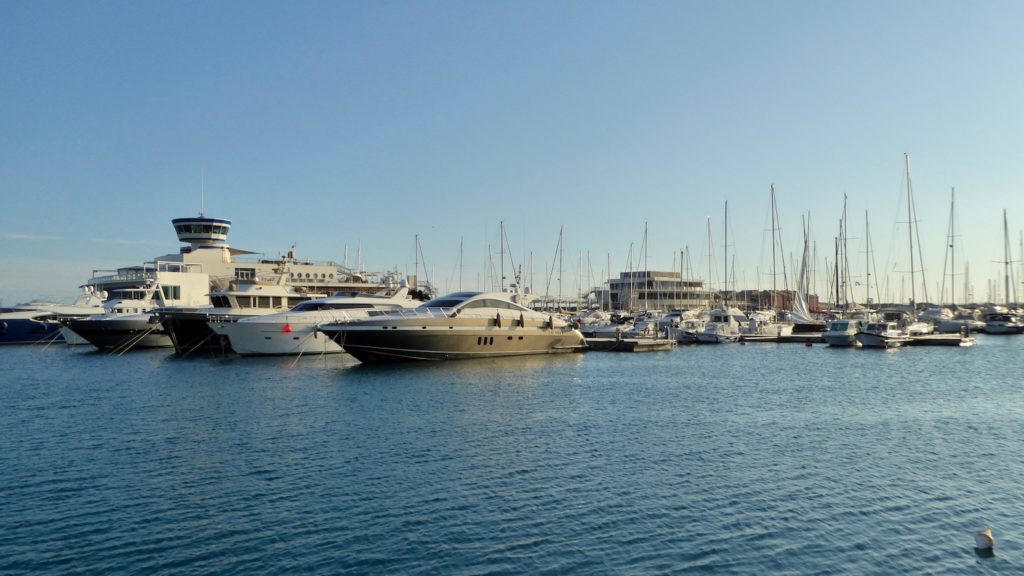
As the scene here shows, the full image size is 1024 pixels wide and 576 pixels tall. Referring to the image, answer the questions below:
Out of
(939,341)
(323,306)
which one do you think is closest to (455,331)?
(323,306)

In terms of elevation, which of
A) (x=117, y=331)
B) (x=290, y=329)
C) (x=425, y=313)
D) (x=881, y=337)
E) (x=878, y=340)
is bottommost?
(x=878, y=340)

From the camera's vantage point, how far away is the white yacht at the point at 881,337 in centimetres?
6425

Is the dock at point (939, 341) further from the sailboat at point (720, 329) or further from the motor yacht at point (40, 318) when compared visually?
the motor yacht at point (40, 318)

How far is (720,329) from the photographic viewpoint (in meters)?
77.4

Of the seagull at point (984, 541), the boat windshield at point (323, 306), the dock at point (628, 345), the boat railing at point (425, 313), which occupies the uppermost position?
the boat windshield at point (323, 306)

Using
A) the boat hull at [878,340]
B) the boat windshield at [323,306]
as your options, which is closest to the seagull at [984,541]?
the boat windshield at [323,306]

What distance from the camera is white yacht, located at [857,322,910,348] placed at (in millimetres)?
64250

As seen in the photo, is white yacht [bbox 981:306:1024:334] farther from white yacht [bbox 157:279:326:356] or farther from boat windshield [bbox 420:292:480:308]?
white yacht [bbox 157:279:326:356]

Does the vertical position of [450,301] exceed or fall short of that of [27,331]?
it exceeds it

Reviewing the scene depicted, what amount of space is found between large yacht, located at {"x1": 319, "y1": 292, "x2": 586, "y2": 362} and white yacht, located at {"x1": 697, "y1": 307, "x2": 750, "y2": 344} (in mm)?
23268

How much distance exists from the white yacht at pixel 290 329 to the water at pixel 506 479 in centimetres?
1702

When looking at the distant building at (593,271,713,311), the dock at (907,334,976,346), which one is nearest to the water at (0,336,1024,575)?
the dock at (907,334,976,346)

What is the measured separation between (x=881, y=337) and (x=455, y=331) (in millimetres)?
38660

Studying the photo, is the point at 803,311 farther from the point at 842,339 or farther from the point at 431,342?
the point at 431,342
